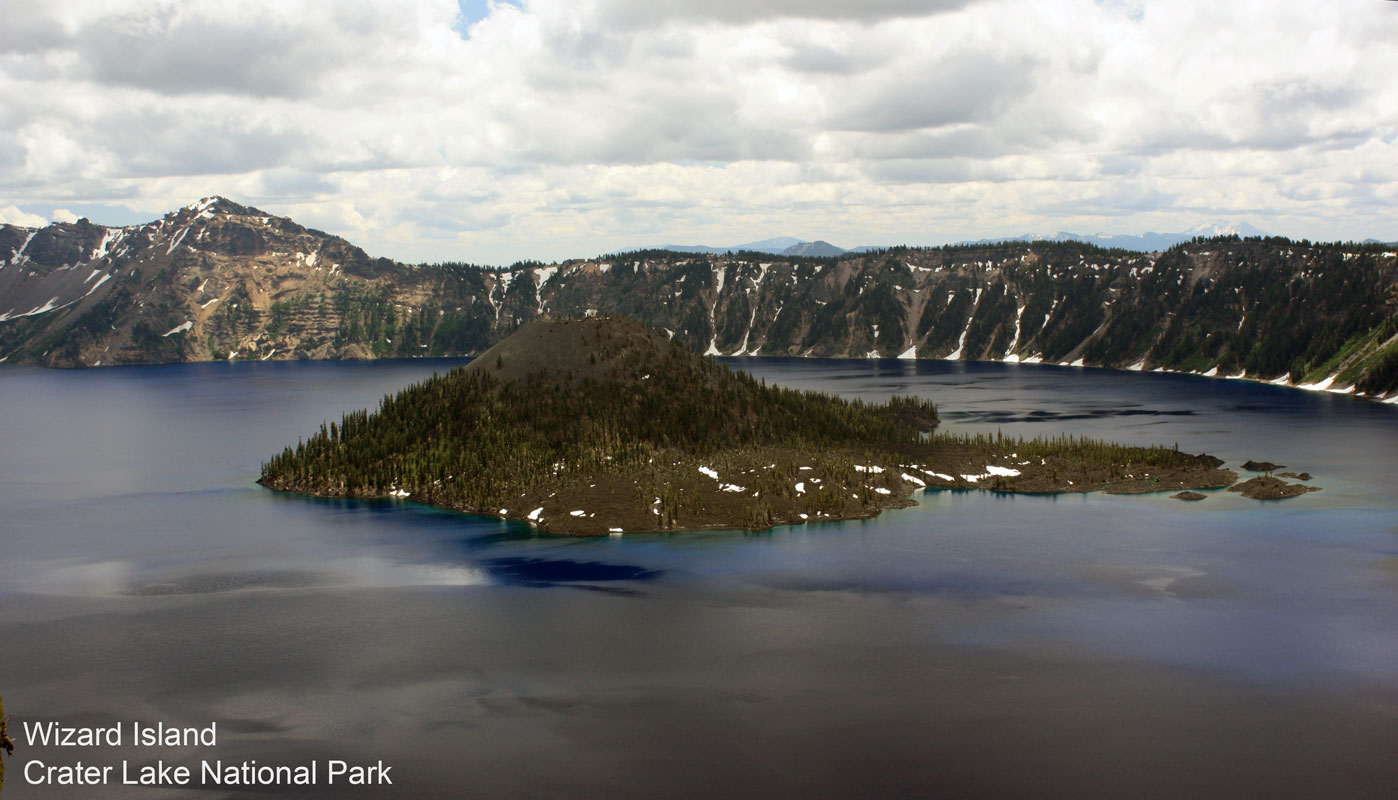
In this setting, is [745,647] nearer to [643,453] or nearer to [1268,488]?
[643,453]

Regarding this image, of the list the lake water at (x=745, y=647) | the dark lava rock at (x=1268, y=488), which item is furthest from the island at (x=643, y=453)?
the lake water at (x=745, y=647)

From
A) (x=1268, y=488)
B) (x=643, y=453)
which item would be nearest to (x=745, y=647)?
(x=643, y=453)

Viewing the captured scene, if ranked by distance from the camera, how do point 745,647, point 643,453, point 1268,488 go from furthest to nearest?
1. point 643,453
2. point 1268,488
3. point 745,647

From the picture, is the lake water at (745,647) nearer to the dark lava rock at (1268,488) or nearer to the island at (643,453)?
the dark lava rock at (1268,488)

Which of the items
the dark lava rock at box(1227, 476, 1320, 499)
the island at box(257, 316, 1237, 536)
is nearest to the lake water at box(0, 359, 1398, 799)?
the dark lava rock at box(1227, 476, 1320, 499)

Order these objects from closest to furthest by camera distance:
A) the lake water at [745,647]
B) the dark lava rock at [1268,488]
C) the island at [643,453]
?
the lake water at [745,647] < the island at [643,453] < the dark lava rock at [1268,488]

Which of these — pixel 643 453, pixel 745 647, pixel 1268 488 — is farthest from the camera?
pixel 643 453
